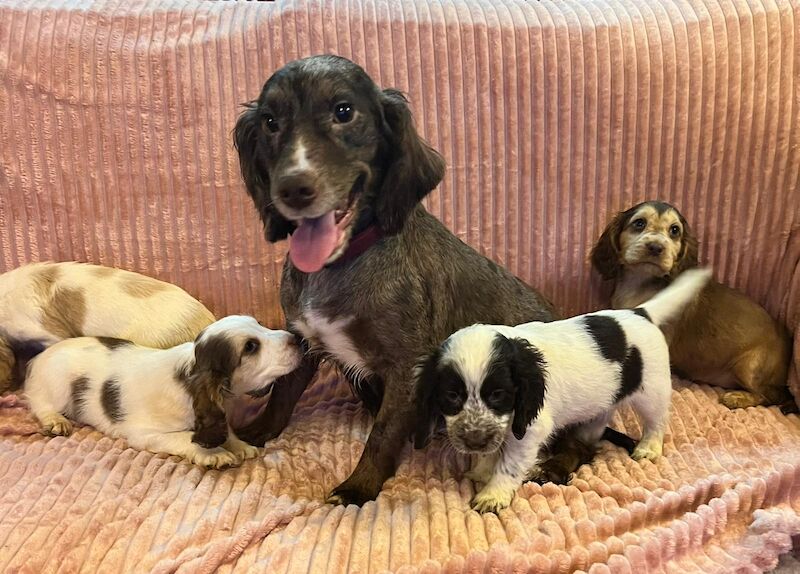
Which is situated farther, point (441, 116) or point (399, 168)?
point (441, 116)

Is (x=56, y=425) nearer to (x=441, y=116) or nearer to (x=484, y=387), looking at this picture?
(x=484, y=387)

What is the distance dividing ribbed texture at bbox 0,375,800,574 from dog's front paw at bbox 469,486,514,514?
0.02 m

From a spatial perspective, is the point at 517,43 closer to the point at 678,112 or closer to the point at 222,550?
the point at 678,112

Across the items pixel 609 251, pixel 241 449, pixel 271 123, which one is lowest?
pixel 241 449

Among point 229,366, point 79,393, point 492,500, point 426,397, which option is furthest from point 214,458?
point 492,500

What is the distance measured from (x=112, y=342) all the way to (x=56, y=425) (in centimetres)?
26

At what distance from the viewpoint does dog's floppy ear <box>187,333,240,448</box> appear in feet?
5.52

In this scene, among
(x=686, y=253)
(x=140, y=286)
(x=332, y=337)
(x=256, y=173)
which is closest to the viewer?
(x=256, y=173)

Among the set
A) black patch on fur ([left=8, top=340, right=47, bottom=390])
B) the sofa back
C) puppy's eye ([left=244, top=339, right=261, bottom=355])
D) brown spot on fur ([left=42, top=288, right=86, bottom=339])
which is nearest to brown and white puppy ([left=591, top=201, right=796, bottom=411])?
the sofa back

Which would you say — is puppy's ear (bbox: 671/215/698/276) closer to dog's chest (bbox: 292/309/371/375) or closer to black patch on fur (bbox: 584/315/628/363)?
black patch on fur (bbox: 584/315/628/363)

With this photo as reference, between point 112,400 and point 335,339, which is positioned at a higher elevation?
point 335,339

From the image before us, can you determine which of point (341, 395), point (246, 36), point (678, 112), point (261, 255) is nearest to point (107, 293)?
point (261, 255)

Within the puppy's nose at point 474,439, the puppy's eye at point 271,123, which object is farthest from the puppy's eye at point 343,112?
the puppy's nose at point 474,439

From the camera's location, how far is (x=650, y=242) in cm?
215
